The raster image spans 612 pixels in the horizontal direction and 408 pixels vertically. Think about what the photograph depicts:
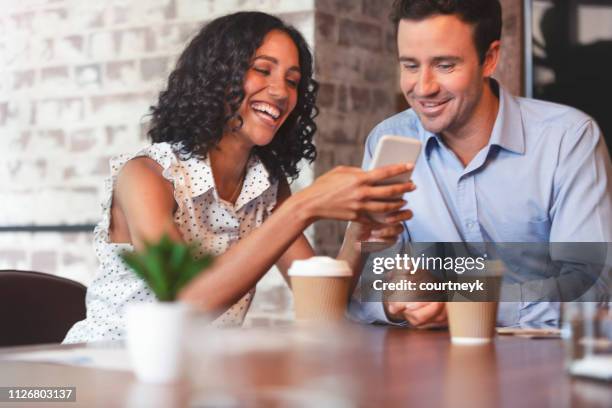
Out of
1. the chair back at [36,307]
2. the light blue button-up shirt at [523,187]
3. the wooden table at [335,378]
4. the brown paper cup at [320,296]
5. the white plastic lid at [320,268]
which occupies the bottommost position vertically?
the chair back at [36,307]

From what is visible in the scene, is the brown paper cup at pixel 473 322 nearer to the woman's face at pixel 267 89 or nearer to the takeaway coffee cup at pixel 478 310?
the takeaway coffee cup at pixel 478 310

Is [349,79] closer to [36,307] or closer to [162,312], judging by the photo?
[36,307]

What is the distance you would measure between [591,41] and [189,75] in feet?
5.26

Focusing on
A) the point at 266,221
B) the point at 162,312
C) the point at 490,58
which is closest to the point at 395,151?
the point at 266,221

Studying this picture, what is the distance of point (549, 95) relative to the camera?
10.3 ft

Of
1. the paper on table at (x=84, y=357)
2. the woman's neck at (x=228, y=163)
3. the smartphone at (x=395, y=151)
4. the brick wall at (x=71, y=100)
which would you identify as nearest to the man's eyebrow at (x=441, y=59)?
the woman's neck at (x=228, y=163)

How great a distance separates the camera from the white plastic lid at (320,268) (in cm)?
140

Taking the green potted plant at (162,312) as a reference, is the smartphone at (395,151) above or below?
above

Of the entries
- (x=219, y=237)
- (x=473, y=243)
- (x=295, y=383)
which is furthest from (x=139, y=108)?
(x=295, y=383)

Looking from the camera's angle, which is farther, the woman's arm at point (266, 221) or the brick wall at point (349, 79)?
the brick wall at point (349, 79)

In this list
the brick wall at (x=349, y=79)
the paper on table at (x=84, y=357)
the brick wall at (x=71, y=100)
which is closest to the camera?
the paper on table at (x=84, y=357)

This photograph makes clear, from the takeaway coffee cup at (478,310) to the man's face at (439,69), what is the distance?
78 centimetres

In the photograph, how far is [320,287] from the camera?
4.60 feet

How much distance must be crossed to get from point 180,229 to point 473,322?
0.79 m
